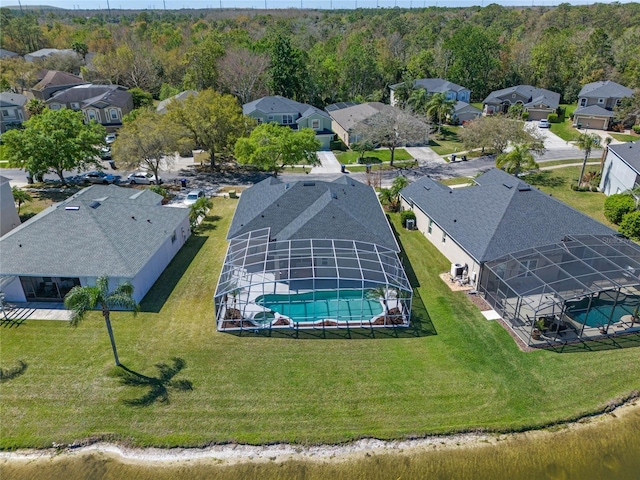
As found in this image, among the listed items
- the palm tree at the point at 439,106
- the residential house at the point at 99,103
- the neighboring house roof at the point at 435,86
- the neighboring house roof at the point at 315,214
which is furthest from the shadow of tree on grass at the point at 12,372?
the neighboring house roof at the point at 435,86

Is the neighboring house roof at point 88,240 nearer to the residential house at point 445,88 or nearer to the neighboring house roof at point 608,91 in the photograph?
the residential house at point 445,88

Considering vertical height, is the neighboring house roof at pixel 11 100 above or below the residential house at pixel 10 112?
above

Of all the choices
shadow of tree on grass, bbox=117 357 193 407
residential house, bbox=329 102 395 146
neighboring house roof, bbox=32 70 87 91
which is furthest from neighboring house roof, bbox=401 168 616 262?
neighboring house roof, bbox=32 70 87 91

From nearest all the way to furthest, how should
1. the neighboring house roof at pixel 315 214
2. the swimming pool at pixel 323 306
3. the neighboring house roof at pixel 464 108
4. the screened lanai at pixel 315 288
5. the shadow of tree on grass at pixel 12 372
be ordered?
the shadow of tree on grass at pixel 12 372, the screened lanai at pixel 315 288, the swimming pool at pixel 323 306, the neighboring house roof at pixel 315 214, the neighboring house roof at pixel 464 108

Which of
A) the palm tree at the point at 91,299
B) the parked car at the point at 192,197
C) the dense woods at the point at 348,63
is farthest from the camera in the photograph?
the dense woods at the point at 348,63

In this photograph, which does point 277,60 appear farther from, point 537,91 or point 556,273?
point 556,273

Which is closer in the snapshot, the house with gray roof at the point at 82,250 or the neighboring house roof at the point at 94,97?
the house with gray roof at the point at 82,250

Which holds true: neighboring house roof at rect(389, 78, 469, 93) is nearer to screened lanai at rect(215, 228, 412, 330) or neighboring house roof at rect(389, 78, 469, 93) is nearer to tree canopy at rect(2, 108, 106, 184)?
tree canopy at rect(2, 108, 106, 184)
